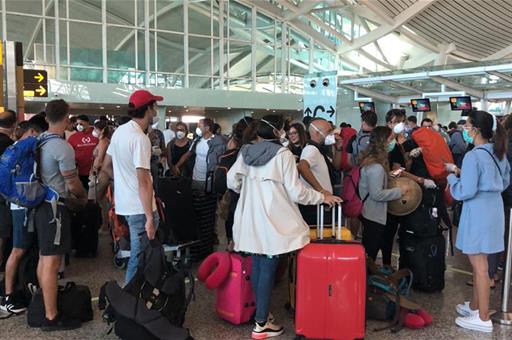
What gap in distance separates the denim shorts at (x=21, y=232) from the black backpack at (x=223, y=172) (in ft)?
5.63

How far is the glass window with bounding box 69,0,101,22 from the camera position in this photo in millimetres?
19369

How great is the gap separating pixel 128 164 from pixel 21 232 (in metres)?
1.06

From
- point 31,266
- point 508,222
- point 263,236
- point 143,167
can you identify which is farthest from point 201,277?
point 508,222

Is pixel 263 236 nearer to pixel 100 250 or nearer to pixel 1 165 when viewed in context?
pixel 1 165

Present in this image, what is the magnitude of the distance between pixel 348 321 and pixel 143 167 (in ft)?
5.52

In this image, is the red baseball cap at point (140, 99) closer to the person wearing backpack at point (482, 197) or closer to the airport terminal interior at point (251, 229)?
the airport terminal interior at point (251, 229)

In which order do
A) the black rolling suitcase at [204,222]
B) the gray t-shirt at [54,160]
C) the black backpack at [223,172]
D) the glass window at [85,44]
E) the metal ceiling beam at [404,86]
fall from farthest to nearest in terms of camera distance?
the metal ceiling beam at [404,86], the glass window at [85,44], the black rolling suitcase at [204,222], the black backpack at [223,172], the gray t-shirt at [54,160]

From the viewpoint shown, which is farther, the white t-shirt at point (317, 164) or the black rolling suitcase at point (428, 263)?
the black rolling suitcase at point (428, 263)

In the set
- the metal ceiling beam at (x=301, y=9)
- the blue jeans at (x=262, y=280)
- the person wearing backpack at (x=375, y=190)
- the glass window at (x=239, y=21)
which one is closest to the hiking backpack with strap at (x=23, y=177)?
the blue jeans at (x=262, y=280)

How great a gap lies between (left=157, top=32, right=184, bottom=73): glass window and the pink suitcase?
60.7 feet

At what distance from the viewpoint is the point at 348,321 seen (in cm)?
311

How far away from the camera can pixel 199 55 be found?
22.1 m

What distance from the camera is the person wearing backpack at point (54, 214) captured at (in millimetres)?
3324

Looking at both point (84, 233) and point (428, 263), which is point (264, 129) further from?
point (84, 233)
